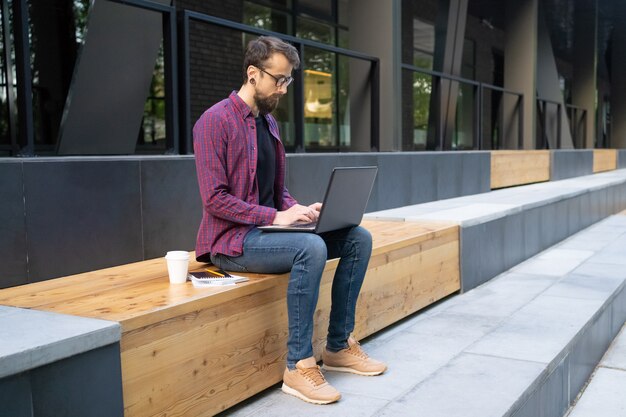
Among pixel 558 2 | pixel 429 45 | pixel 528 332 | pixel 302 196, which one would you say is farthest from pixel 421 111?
pixel 528 332

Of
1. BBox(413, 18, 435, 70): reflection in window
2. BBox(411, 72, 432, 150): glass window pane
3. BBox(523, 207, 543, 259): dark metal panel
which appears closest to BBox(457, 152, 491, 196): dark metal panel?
BBox(523, 207, 543, 259): dark metal panel

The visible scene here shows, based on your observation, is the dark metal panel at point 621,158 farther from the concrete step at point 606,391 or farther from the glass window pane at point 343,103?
the concrete step at point 606,391

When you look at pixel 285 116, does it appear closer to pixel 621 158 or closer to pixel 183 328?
pixel 183 328

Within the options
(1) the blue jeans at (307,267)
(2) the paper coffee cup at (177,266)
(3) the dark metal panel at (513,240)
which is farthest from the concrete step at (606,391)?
(2) the paper coffee cup at (177,266)

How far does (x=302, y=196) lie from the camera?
17.4 feet

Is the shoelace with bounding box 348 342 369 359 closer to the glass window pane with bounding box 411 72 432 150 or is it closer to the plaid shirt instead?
the plaid shirt

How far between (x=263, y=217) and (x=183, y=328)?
0.61 metres

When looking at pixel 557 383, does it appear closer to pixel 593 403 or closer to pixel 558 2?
pixel 593 403

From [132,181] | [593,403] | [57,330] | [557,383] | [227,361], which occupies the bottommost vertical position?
[593,403]

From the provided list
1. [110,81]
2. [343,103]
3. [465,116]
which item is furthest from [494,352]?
[465,116]

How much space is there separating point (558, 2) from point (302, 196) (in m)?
11.9

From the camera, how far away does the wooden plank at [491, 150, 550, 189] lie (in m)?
9.54

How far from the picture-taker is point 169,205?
3.83 metres

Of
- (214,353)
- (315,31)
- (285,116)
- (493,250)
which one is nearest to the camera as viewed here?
(214,353)
